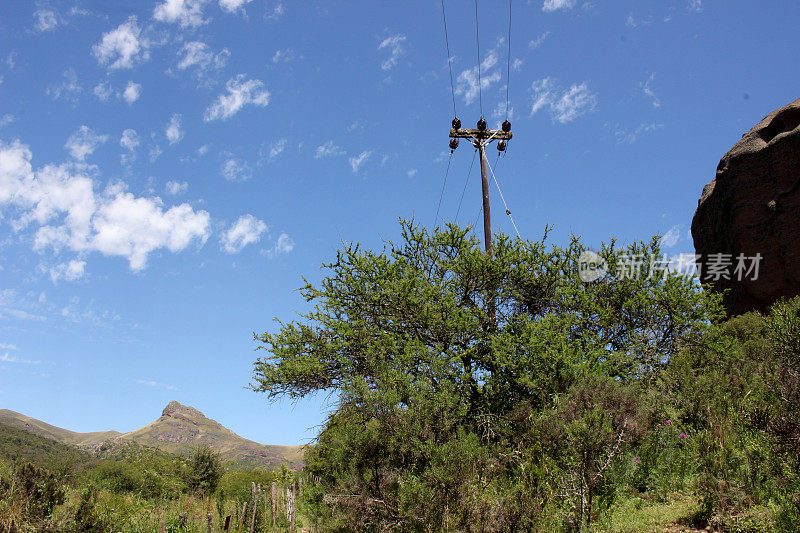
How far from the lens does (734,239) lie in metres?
34.6

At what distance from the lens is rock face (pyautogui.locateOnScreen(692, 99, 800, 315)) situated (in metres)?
31.0

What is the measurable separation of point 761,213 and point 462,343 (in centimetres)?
2804

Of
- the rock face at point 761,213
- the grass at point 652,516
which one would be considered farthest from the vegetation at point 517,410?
the rock face at point 761,213

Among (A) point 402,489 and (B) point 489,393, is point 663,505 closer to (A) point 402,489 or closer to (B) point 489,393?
(A) point 402,489

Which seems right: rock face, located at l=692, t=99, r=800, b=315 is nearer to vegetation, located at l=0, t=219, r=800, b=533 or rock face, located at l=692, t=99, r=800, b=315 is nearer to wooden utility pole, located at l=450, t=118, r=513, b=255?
vegetation, located at l=0, t=219, r=800, b=533

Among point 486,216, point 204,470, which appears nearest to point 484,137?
point 486,216

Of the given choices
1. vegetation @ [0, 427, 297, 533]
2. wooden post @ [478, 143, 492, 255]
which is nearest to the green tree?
vegetation @ [0, 427, 297, 533]

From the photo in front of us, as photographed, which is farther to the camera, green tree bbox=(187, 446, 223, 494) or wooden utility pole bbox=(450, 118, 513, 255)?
green tree bbox=(187, 446, 223, 494)

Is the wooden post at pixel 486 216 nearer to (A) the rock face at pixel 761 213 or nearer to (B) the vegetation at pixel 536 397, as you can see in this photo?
(B) the vegetation at pixel 536 397

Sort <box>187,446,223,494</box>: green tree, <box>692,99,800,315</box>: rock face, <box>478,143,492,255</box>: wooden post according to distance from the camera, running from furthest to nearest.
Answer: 1. <box>692,99,800,315</box>: rock face
2. <box>187,446,223,494</box>: green tree
3. <box>478,143,492,255</box>: wooden post

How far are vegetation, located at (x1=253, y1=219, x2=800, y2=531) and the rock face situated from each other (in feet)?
35.5

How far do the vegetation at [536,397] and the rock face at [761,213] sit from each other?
10.8 metres

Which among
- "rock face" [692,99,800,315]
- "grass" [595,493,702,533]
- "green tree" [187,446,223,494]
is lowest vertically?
"green tree" [187,446,223,494]

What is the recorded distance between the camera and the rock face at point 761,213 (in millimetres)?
30984
